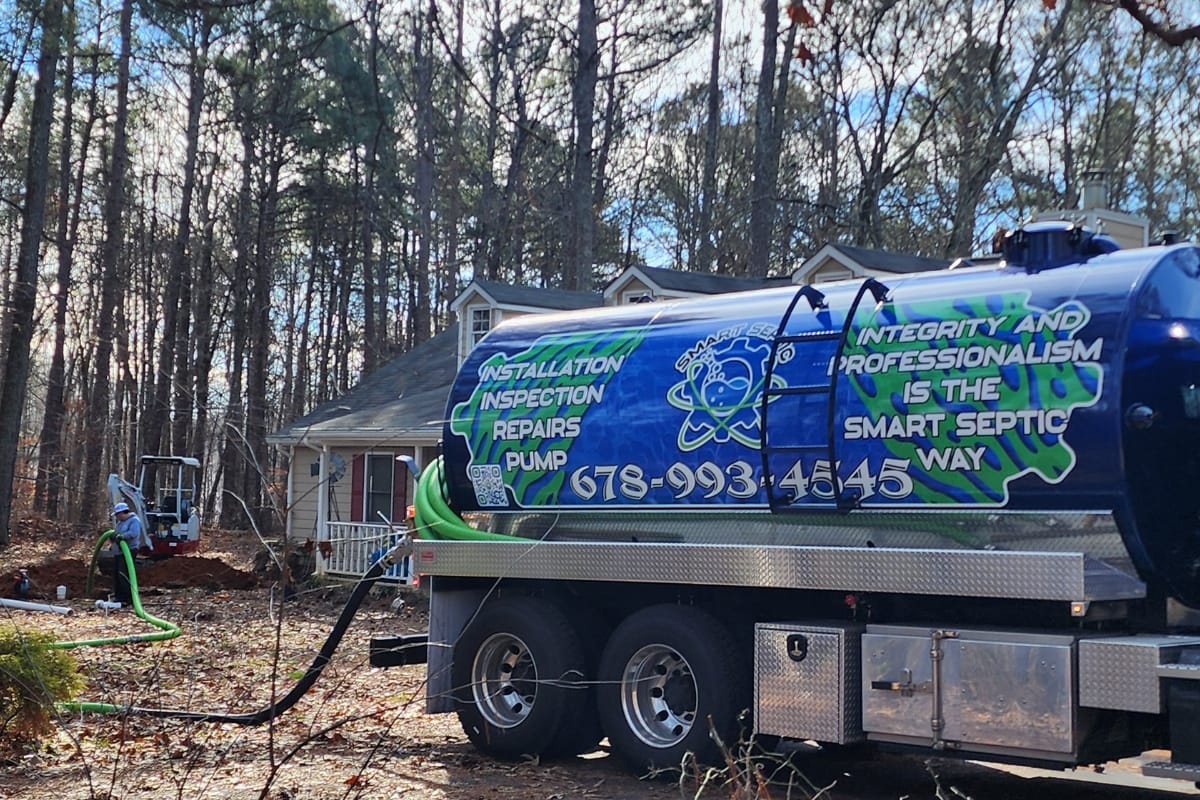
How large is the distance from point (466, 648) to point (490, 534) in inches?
35.6

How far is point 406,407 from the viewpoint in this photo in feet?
93.7

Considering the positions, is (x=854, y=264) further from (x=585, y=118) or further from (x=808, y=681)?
(x=808, y=681)

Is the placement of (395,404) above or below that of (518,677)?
above

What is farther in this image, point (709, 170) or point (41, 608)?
point (709, 170)

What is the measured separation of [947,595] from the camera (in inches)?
317

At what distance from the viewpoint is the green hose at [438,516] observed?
1092 cm

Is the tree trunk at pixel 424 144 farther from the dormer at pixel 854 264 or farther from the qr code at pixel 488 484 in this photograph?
the qr code at pixel 488 484

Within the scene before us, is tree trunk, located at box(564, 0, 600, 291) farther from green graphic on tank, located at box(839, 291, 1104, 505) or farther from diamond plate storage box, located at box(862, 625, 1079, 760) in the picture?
diamond plate storage box, located at box(862, 625, 1079, 760)

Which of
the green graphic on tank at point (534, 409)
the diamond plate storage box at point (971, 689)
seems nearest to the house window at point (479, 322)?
the green graphic on tank at point (534, 409)

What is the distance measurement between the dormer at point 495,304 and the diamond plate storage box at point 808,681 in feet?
60.9

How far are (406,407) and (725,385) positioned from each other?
19832 millimetres

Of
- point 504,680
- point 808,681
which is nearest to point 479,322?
point 504,680

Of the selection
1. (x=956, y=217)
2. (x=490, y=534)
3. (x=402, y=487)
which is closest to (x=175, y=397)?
(x=402, y=487)

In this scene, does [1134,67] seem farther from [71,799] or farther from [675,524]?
[71,799]
